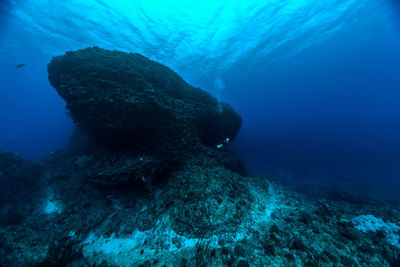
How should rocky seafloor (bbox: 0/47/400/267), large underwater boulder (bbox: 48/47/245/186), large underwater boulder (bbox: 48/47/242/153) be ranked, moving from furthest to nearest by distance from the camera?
large underwater boulder (bbox: 48/47/242/153) → large underwater boulder (bbox: 48/47/245/186) → rocky seafloor (bbox: 0/47/400/267)

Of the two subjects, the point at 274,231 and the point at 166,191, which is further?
the point at 166,191

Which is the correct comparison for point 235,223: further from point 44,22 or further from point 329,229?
point 44,22

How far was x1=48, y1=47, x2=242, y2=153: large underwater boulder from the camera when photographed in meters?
5.75

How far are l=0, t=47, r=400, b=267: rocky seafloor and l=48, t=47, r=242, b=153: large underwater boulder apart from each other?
0.05 m

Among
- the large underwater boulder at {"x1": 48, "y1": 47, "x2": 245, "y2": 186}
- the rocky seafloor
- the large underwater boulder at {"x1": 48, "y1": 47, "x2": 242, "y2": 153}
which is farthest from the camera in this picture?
the large underwater boulder at {"x1": 48, "y1": 47, "x2": 242, "y2": 153}

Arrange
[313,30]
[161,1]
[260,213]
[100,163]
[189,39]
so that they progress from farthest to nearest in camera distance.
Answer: [313,30] → [189,39] → [161,1] → [100,163] → [260,213]

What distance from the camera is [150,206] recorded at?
461cm

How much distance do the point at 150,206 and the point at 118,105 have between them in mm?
4088

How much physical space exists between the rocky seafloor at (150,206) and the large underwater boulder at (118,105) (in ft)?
0.15

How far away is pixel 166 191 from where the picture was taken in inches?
196

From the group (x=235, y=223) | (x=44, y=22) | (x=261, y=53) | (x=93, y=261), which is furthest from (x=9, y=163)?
(x=261, y=53)

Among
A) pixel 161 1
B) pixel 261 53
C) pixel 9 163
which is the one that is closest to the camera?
pixel 9 163

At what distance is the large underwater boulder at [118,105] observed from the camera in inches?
226

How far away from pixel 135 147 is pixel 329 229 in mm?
6984
